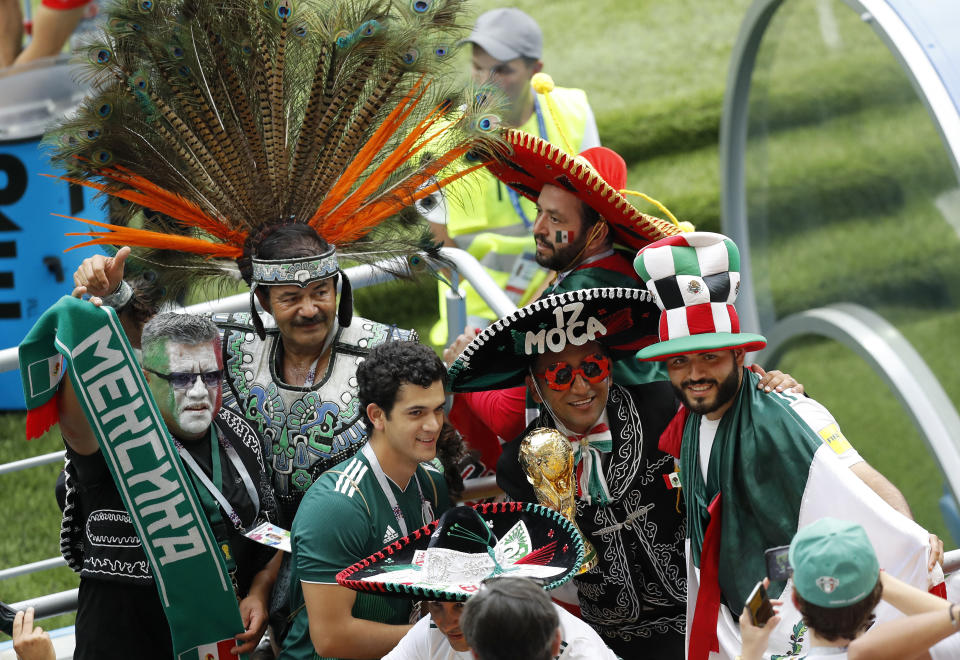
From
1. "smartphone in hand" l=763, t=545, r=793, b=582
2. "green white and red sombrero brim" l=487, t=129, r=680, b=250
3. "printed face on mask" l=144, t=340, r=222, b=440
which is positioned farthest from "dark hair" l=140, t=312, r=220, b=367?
"smartphone in hand" l=763, t=545, r=793, b=582

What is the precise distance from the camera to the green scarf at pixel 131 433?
3.32 meters

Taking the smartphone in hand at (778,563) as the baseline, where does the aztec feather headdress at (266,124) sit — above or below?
above

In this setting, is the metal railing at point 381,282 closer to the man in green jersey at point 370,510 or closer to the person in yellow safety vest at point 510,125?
the man in green jersey at point 370,510

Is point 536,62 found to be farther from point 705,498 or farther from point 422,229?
point 705,498

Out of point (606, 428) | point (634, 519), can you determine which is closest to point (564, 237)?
point (606, 428)

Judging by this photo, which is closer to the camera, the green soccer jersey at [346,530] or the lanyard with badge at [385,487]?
the green soccer jersey at [346,530]

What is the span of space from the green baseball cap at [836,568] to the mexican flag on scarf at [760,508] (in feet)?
1.26

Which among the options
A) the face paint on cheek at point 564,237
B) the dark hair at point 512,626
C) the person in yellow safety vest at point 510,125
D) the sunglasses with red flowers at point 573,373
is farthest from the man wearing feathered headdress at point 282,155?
the person in yellow safety vest at point 510,125

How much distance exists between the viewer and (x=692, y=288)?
127 inches

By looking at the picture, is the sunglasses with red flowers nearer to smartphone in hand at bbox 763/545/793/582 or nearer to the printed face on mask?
smartphone in hand at bbox 763/545/793/582

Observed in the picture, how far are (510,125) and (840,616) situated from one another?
14.6 ft

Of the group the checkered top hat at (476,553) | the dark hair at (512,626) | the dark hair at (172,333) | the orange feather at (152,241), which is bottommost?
the dark hair at (512,626)

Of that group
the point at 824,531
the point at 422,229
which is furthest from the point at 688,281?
the point at 422,229

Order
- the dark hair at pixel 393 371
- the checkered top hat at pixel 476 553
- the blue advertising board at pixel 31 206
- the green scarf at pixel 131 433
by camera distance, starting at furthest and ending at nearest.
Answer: the blue advertising board at pixel 31 206
the dark hair at pixel 393 371
the green scarf at pixel 131 433
the checkered top hat at pixel 476 553
